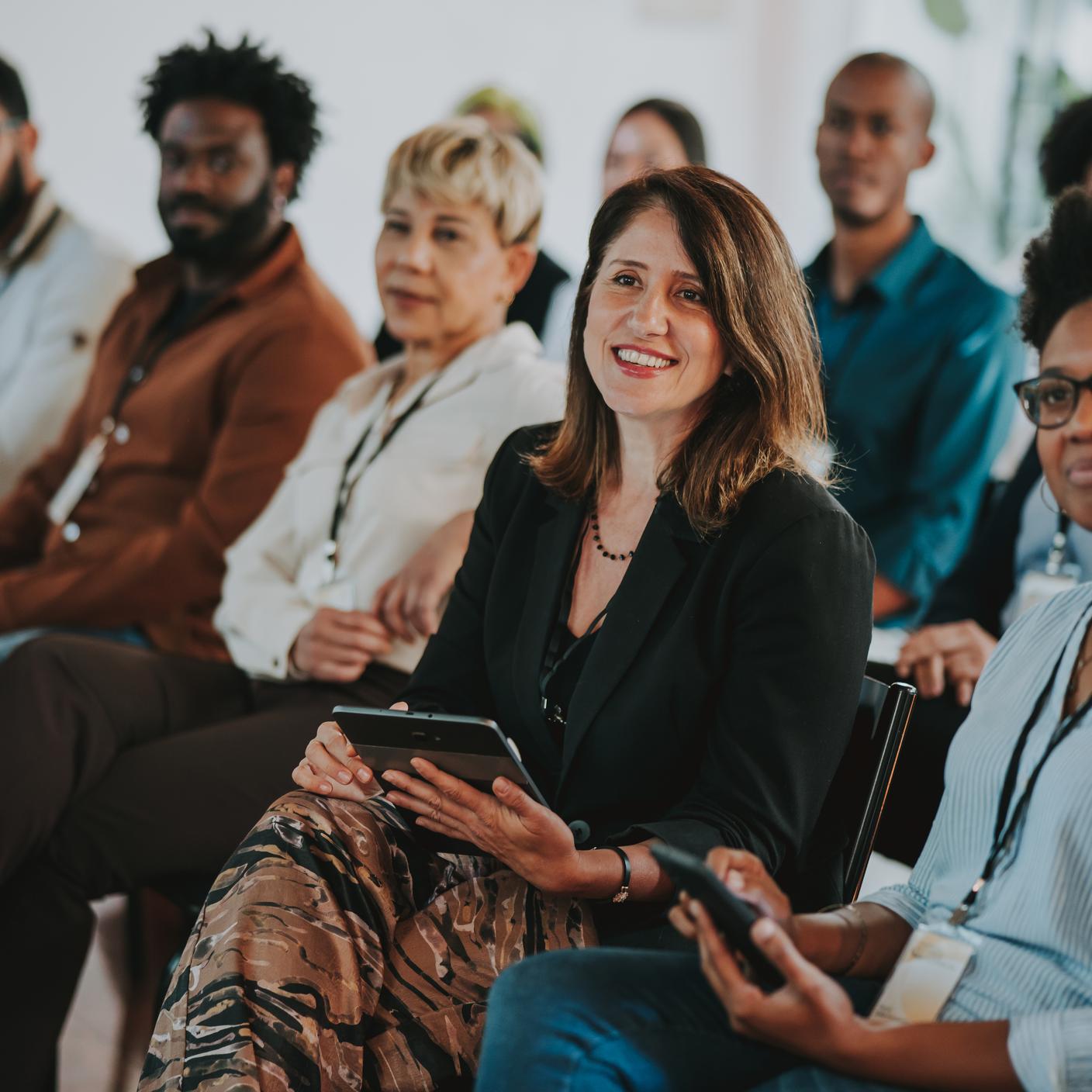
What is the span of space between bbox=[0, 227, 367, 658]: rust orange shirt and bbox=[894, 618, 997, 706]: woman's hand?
1.41 m

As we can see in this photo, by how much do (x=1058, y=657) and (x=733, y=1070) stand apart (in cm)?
56

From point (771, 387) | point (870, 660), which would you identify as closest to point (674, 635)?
point (771, 387)

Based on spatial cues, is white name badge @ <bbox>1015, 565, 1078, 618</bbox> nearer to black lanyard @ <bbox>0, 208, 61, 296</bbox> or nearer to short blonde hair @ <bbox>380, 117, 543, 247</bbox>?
short blonde hair @ <bbox>380, 117, 543, 247</bbox>

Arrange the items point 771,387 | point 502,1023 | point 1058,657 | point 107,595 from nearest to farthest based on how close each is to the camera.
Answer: point 502,1023 < point 1058,657 < point 771,387 < point 107,595

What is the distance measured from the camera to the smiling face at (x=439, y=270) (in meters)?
2.69

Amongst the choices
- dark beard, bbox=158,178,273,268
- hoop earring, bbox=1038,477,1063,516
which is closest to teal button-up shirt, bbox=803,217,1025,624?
hoop earring, bbox=1038,477,1063,516

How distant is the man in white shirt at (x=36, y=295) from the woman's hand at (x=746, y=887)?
9.35 feet

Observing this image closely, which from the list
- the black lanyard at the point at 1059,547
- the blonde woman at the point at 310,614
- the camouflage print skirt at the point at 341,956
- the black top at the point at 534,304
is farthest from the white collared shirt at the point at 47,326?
the black lanyard at the point at 1059,547

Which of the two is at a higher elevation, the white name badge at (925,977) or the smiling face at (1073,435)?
the smiling face at (1073,435)

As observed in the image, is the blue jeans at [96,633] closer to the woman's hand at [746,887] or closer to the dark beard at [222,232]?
the dark beard at [222,232]

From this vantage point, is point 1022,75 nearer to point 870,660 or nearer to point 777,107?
point 777,107

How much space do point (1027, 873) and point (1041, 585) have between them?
1037 mm

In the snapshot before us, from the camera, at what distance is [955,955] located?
1393 mm

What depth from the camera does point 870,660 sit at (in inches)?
94.7
